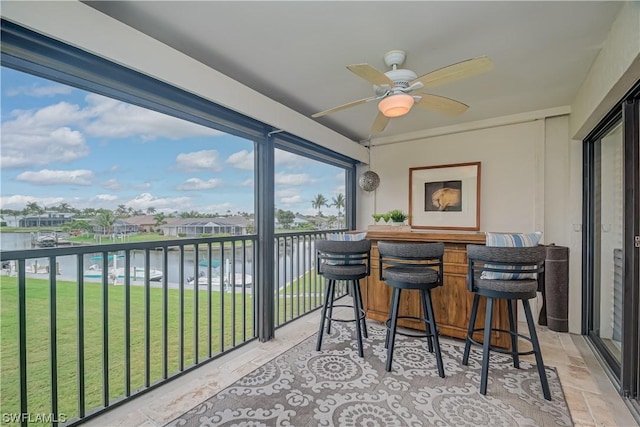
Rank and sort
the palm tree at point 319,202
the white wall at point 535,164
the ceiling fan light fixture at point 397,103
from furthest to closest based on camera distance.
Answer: the palm tree at point 319,202, the white wall at point 535,164, the ceiling fan light fixture at point 397,103

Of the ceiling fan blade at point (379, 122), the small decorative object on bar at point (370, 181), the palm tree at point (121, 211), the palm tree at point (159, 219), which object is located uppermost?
the ceiling fan blade at point (379, 122)

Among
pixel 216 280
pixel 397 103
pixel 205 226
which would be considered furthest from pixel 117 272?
pixel 397 103

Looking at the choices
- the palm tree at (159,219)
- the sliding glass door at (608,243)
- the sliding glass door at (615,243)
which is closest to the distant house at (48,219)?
the palm tree at (159,219)

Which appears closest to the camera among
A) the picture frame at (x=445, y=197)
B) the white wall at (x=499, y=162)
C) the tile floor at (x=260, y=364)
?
the tile floor at (x=260, y=364)

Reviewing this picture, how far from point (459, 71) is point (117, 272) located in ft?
8.62

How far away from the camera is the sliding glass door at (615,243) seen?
199 centimetres

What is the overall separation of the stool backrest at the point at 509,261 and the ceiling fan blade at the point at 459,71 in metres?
1.20

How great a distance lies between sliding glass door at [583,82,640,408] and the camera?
6.53 feet

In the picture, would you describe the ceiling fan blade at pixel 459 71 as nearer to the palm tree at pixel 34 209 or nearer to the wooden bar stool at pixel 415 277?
the wooden bar stool at pixel 415 277

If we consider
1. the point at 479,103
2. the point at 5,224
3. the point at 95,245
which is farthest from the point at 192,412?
the point at 479,103

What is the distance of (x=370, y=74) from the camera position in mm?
1857

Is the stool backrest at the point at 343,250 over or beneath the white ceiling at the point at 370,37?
beneath

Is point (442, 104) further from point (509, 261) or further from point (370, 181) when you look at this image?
point (370, 181)

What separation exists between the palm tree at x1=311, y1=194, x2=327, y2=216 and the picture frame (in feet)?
4.26
